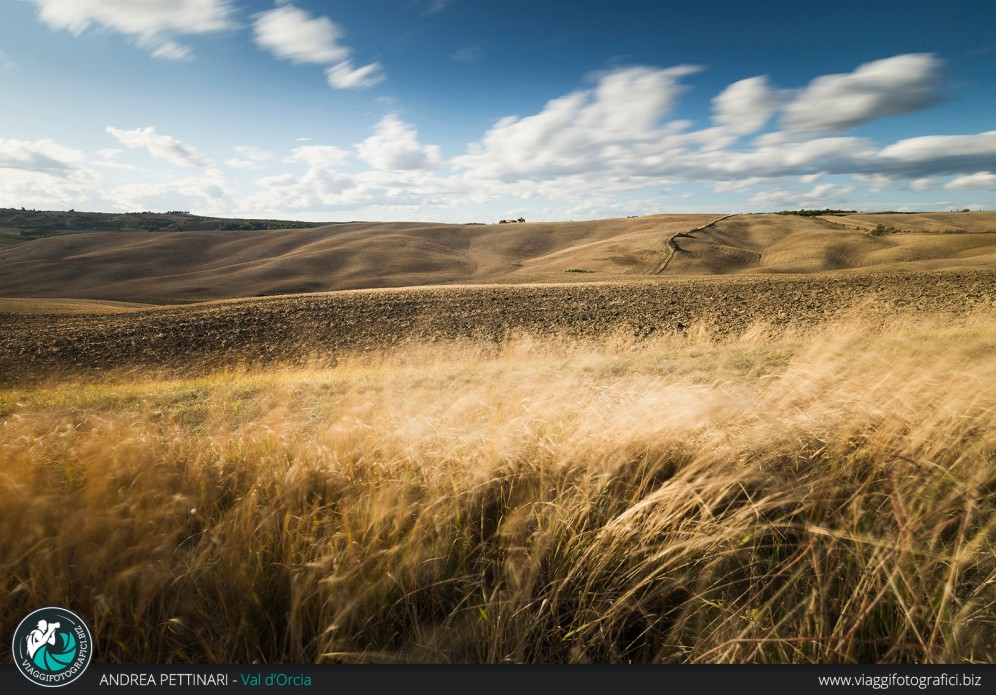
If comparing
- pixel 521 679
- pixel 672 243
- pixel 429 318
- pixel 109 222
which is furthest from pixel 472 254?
pixel 109 222

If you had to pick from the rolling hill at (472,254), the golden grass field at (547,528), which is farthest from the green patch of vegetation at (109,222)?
the golden grass field at (547,528)

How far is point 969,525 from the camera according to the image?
245 centimetres

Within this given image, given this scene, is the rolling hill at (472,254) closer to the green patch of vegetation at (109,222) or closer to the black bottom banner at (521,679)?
the black bottom banner at (521,679)

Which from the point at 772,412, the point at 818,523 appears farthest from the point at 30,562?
the point at 772,412

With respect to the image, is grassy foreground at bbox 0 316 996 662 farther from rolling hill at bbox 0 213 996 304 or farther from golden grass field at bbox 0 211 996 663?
rolling hill at bbox 0 213 996 304

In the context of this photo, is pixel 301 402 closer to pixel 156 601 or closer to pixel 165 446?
pixel 165 446

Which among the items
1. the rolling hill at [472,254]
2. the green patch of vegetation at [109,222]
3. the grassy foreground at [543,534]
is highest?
the green patch of vegetation at [109,222]

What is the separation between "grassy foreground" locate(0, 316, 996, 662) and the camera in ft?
6.70

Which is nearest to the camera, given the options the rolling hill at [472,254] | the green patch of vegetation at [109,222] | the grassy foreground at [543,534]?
the grassy foreground at [543,534]

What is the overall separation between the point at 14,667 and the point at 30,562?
0.66 meters

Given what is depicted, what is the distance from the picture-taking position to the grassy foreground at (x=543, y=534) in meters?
2.04

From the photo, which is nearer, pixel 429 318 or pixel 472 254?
pixel 429 318

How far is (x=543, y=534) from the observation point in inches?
96.4

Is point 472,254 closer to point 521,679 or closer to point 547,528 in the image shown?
point 547,528
